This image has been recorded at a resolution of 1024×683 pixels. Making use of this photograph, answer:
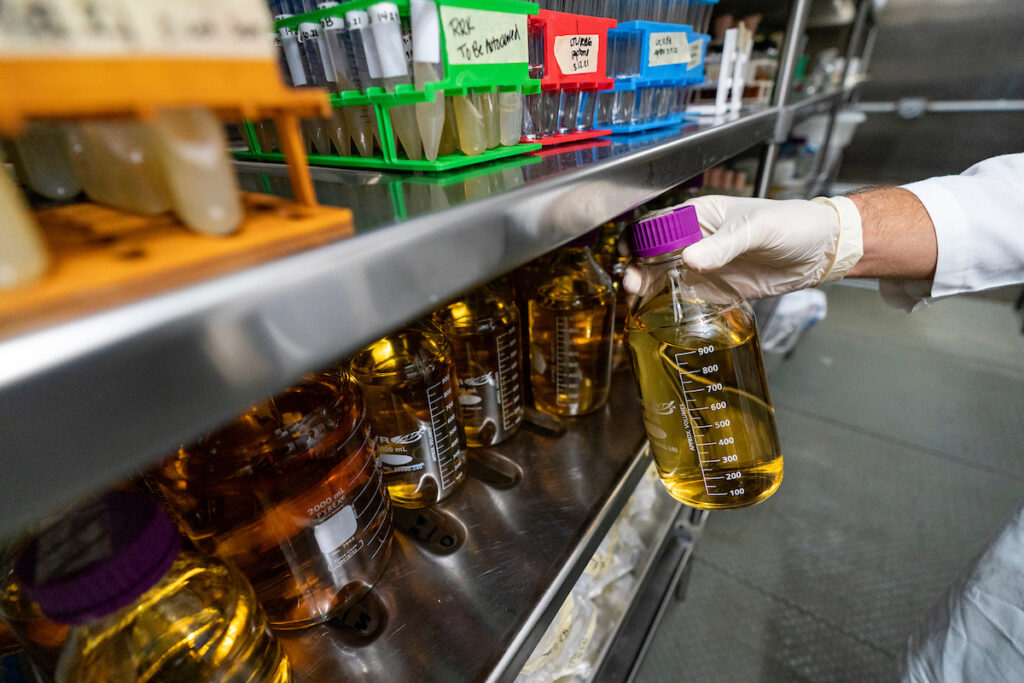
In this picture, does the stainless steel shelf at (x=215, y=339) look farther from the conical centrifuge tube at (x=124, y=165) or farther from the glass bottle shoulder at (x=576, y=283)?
the glass bottle shoulder at (x=576, y=283)

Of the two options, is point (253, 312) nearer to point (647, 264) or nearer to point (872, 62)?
point (647, 264)

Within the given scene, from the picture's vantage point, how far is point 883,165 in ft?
8.10

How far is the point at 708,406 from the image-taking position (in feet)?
1.69

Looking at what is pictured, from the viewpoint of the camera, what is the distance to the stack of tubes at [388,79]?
37 cm

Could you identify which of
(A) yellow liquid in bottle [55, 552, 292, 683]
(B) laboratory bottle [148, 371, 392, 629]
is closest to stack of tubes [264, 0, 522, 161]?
(B) laboratory bottle [148, 371, 392, 629]

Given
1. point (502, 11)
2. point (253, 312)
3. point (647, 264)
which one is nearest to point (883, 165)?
point (647, 264)

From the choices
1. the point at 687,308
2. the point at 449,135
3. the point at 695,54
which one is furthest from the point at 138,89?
the point at 695,54

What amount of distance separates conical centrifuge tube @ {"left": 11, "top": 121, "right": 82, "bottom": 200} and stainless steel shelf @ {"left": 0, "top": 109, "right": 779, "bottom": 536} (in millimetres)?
158

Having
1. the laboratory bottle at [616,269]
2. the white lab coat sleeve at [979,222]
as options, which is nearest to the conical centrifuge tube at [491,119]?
the laboratory bottle at [616,269]

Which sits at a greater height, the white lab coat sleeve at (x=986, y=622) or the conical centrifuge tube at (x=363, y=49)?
the conical centrifuge tube at (x=363, y=49)

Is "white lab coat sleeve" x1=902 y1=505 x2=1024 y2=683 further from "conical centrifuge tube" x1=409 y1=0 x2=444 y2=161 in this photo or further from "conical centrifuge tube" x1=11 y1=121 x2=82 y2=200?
"conical centrifuge tube" x1=11 y1=121 x2=82 y2=200

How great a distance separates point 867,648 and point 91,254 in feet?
5.01

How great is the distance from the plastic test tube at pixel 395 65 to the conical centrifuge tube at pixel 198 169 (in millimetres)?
234

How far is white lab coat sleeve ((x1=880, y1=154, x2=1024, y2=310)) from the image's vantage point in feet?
1.98
